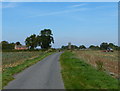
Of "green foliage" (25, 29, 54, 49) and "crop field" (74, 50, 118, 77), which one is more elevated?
"green foliage" (25, 29, 54, 49)

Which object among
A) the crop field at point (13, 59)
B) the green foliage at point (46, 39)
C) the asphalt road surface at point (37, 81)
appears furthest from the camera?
the green foliage at point (46, 39)

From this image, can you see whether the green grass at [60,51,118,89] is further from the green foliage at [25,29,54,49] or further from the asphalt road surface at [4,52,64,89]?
the green foliage at [25,29,54,49]

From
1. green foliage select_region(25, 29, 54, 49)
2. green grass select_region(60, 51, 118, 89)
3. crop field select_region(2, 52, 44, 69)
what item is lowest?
crop field select_region(2, 52, 44, 69)

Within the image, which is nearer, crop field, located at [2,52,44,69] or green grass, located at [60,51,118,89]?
green grass, located at [60,51,118,89]

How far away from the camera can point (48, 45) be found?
4609 inches

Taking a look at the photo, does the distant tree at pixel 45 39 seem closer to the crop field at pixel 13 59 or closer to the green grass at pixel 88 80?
the crop field at pixel 13 59

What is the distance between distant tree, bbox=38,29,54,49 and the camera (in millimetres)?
115625

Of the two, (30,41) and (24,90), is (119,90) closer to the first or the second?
(24,90)

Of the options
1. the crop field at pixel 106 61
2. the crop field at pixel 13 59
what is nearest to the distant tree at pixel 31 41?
the crop field at pixel 13 59

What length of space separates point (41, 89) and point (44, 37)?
107913mm

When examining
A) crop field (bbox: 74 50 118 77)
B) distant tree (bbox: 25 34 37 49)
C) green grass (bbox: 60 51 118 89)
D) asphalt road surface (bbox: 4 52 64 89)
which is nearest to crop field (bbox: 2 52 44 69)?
crop field (bbox: 74 50 118 77)

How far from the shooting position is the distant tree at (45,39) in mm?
115625

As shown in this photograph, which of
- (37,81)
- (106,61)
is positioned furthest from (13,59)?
(37,81)

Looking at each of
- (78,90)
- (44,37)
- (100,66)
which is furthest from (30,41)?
(78,90)
